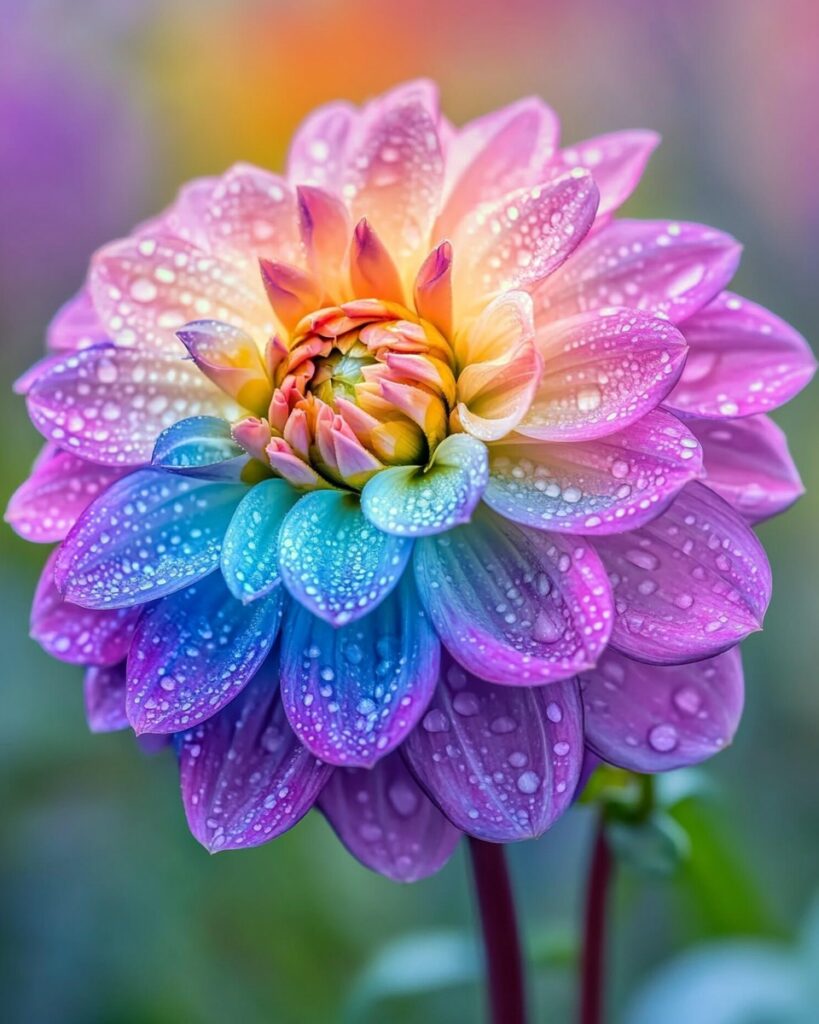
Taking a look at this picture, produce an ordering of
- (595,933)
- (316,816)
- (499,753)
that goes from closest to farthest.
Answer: (499,753) → (595,933) → (316,816)

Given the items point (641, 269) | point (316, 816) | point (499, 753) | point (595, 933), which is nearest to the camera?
point (499, 753)

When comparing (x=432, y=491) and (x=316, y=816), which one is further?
(x=316, y=816)

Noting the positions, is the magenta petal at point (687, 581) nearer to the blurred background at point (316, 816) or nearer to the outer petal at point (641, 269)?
the outer petal at point (641, 269)

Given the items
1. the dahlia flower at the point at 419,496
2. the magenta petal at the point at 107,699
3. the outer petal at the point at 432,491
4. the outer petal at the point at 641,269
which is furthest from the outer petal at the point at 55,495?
the outer petal at the point at 641,269

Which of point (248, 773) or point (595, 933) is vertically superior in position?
point (248, 773)

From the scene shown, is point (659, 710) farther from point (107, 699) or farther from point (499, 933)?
point (107, 699)

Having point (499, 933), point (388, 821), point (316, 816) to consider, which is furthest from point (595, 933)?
point (316, 816)

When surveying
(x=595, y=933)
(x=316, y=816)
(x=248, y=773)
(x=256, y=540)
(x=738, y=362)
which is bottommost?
(x=316, y=816)
